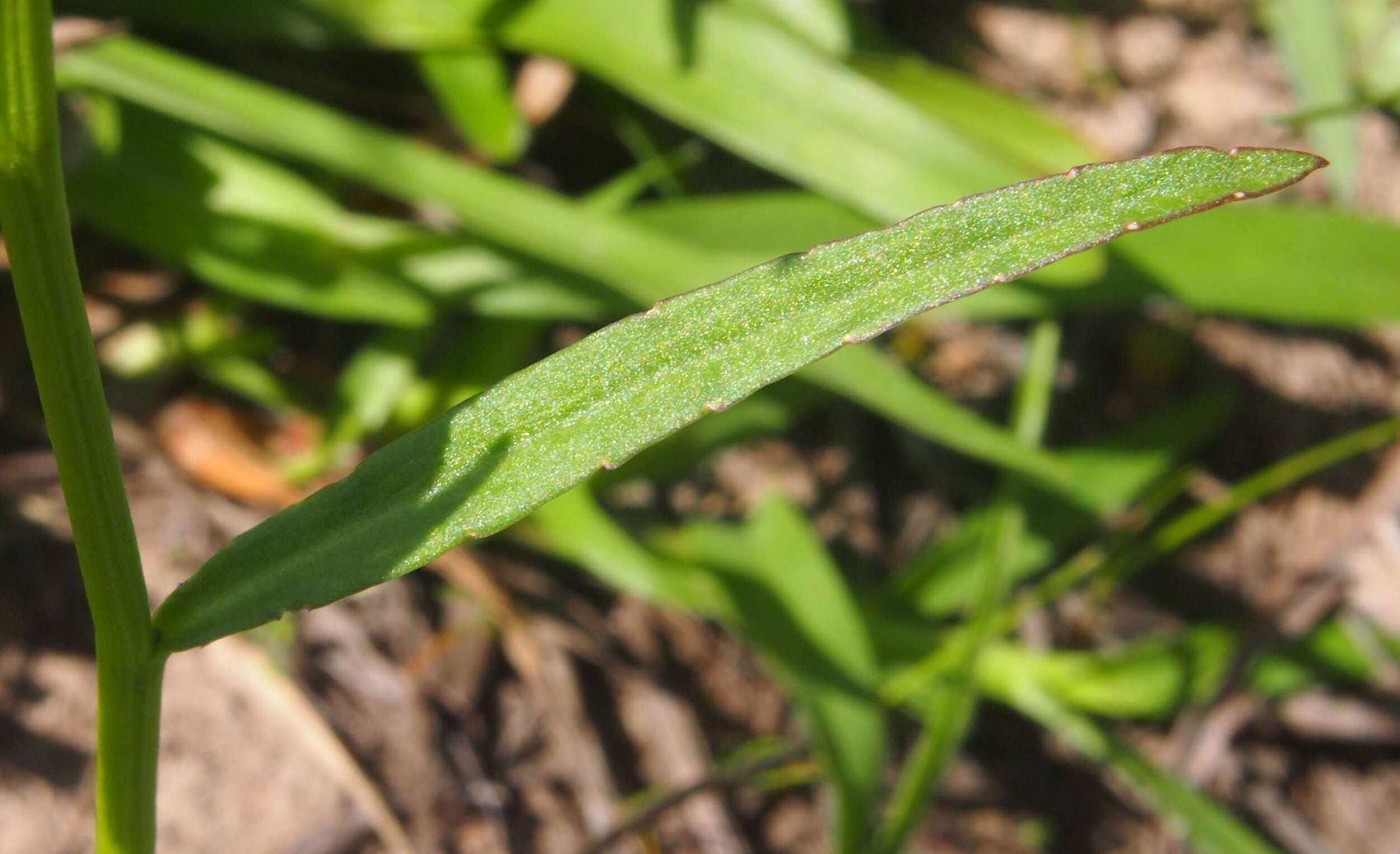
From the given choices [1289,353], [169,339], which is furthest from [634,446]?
[1289,353]

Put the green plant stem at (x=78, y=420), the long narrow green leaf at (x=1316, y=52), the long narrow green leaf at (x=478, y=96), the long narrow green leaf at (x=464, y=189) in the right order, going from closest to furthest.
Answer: the green plant stem at (x=78, y=420) → the long narrow green leaf at (x=464, y=189) → the long narrow green leaf at (x=478, y=96) → the long narrow green leaf at (x=1316, y=52)

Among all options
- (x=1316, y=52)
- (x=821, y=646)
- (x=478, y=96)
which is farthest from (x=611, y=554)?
(x=1316, y=52)

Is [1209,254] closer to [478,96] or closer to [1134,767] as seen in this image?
[1134,767]

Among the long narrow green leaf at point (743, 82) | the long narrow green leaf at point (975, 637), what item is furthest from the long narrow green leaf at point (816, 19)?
the long narrow green leaf at point (975, 637)

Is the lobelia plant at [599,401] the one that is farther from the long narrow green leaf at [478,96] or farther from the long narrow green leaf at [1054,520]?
the long narrow green leaf at [1054,520]

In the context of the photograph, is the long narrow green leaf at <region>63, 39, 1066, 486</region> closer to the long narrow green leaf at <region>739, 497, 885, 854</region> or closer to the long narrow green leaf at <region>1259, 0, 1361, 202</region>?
the long narrow green leaf at <region>739, 497, 885, 854</region>

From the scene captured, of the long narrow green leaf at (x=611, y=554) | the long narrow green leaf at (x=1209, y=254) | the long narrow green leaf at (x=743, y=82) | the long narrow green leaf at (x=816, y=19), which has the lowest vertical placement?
the long narrow green leaf at (x=611, y=554)

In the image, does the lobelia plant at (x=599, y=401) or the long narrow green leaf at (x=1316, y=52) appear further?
the long narrow green leaf at (x=1316, y=52)

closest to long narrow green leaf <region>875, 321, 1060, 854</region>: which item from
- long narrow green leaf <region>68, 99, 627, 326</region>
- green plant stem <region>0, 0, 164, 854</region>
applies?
long narrow green leaf <region>68, 99, 627, 326</region>
